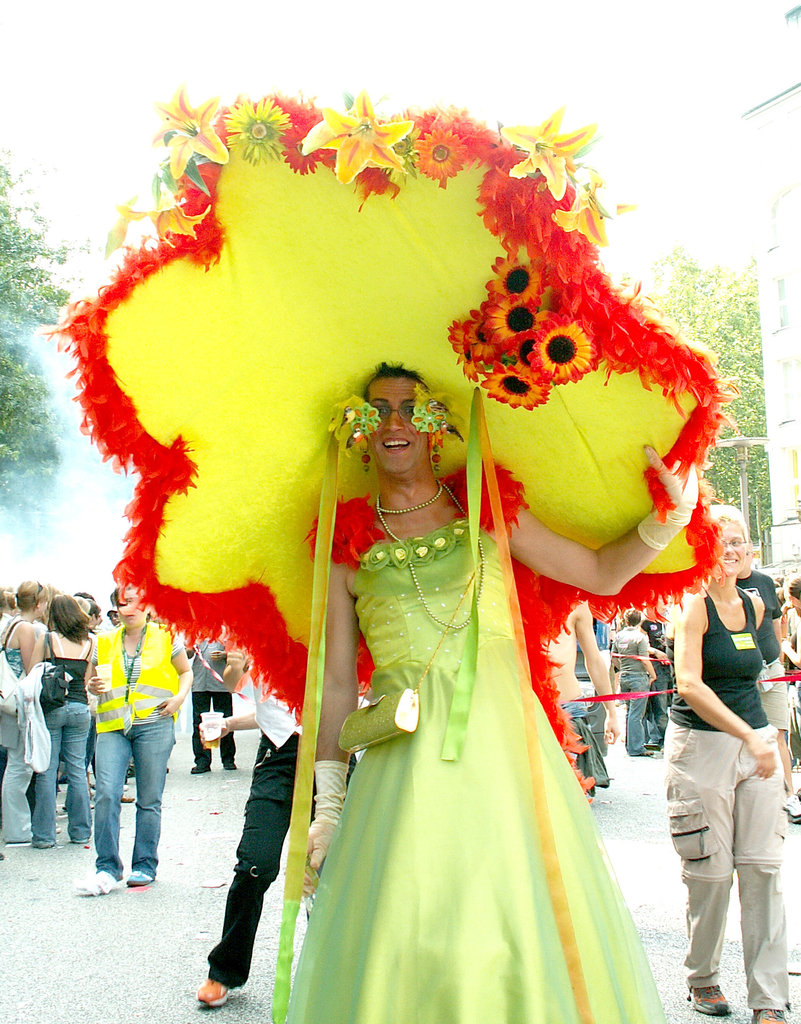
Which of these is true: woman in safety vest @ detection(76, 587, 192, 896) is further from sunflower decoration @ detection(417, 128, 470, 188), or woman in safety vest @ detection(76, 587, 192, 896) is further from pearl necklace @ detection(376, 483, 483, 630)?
sunflower decoration @ detection(417, 128, 470, 188)

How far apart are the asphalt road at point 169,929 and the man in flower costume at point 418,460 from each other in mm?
1996

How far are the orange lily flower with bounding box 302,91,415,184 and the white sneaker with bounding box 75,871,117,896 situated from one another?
5241 millimetres

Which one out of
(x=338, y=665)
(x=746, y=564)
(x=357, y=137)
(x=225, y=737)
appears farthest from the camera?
(x=225, y=737)

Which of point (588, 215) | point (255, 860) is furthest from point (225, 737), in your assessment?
point (588, 215)

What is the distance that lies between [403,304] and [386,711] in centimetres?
110

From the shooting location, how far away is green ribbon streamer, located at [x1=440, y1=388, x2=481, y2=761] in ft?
8.36

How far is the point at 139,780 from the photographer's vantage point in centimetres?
630

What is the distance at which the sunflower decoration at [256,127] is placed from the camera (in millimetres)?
2285

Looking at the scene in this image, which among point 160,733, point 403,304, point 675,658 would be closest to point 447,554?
point 403,304

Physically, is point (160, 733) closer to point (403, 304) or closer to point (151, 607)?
point (151, 607)

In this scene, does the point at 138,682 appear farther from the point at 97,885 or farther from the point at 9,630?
the point at 9,630

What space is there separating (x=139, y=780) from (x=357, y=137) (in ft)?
16.5

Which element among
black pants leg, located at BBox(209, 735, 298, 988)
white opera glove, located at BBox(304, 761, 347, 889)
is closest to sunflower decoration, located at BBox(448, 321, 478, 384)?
white opera glove, located at BBox(304, 761, 347, 889)

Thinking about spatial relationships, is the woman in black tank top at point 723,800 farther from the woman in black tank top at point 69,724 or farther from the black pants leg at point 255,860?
the woman in black tank top at point 69,724
